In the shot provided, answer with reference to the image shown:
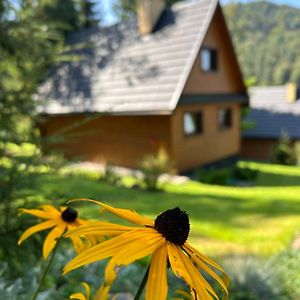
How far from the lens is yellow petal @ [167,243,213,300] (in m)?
0.85

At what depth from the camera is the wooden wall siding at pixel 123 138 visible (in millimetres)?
13773

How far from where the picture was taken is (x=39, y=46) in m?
7.24

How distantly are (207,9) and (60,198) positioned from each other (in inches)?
528

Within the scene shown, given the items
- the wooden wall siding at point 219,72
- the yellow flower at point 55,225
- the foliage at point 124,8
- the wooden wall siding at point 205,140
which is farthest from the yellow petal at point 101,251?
the foliage at point 124,8

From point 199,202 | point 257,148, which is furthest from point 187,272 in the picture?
point 257,148

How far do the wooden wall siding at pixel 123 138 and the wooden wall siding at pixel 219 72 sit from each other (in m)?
1.74

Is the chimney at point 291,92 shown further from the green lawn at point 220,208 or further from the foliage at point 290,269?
the foliage at point 290,269

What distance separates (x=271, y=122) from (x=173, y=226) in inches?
1046

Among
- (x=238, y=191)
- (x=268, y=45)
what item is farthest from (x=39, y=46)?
(x=268, y=45)

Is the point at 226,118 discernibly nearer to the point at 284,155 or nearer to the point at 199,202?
the point at 284,155

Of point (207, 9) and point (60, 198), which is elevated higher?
point (207, 9)

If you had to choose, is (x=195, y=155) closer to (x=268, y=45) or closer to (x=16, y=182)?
(x=16, y=182)

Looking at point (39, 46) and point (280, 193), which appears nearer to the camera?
point (39, 46)

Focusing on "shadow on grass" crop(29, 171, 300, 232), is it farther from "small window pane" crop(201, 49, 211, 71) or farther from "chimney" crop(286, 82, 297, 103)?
"chimney" crop(286, 82, 297, 103)
